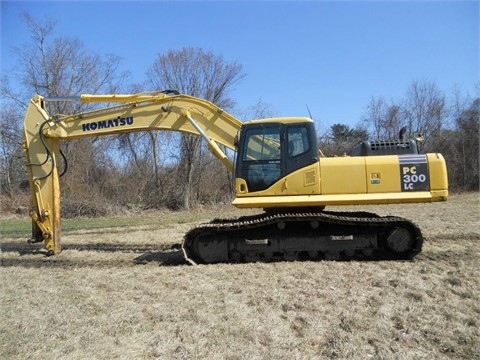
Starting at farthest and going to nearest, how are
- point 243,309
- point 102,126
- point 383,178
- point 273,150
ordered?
point 102,126
point 273,150
point 383,178
point 243,309

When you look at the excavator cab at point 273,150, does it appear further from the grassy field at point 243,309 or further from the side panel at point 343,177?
the grassy field at point 243,309

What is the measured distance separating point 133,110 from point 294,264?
4.91m

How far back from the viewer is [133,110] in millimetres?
9422

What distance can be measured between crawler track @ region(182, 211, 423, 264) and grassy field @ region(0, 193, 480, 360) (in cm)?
36

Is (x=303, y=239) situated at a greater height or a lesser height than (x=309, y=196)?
lesser

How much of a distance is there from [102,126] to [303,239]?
5140 mm

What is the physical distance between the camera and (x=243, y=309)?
17.5ft

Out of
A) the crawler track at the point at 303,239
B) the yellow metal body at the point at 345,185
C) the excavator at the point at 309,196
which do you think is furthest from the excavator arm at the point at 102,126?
the crawler track at the point at 303,239

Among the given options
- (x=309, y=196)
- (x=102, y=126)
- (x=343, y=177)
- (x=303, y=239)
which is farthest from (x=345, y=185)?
(x=102, y=126)

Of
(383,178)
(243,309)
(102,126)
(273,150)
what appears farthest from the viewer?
(102,126)

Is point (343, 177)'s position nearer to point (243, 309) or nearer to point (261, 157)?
point (261, 157)

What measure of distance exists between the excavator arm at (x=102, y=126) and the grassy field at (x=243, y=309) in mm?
1286

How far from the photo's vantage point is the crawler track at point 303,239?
778 cm

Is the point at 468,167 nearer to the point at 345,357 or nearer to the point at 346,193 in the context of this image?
the point at 346,193
